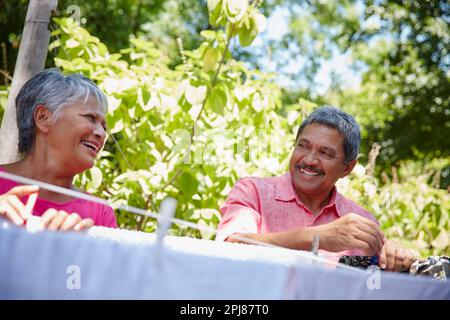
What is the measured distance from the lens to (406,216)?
12.7 ft

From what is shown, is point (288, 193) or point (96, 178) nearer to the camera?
point (288, 193)

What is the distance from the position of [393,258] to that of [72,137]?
2.87 feet

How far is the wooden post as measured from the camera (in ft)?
7.46

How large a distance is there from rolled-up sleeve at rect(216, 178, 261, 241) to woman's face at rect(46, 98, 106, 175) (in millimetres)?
423

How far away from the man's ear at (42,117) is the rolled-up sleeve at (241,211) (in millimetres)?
539

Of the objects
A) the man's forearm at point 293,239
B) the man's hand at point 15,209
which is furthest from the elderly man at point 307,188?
the man's hand at point 15,209

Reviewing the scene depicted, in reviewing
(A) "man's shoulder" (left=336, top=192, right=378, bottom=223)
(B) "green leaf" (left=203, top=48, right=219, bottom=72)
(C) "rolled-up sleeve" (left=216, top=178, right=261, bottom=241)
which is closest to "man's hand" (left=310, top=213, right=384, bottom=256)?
(C) "rolled-up sleeve" (left=216, top=178, right=261, bottom=241)

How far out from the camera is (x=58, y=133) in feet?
6.10

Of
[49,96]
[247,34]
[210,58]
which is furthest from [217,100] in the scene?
[49,96]

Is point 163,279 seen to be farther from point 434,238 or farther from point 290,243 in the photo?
point 434,238

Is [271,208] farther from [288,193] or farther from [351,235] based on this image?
[351,235]

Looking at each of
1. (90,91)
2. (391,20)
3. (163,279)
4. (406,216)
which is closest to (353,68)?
(391,20)

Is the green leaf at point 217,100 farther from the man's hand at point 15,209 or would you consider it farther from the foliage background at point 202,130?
the man's hand at point 15,209

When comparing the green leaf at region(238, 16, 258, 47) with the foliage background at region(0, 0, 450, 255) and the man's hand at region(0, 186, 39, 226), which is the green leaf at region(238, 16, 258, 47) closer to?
the foliage background at region(0, 0, 450, 255)
